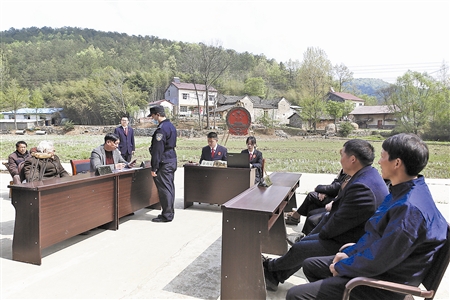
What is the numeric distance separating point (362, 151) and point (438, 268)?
2.94 ft

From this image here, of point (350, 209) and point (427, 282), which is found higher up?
point (350, 209)

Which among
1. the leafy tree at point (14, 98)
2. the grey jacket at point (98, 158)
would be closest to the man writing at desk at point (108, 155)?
the grey jacket at point (98, 158)

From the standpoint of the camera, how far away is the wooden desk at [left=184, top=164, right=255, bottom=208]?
15.9 feet

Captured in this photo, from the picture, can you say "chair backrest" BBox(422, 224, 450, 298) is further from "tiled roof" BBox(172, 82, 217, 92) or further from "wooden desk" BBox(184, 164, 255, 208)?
"tiled roof" BBox(172, 82, 217, 92)

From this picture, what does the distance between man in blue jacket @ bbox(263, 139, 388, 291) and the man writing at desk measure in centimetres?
287

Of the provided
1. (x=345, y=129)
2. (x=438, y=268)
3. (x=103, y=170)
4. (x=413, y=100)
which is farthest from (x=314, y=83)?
(x=438, y=268)

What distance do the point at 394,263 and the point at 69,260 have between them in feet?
9.77

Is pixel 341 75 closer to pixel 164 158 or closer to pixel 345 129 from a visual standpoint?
pixel 345 129

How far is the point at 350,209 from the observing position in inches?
74.8

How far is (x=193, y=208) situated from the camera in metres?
5.23

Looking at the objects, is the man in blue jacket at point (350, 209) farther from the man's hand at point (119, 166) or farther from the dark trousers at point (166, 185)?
the man's hand at point (119, 166)

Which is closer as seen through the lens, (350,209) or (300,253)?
(350,209)

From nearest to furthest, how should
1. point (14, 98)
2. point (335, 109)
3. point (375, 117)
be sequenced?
point (335, 109), point (375, 117), point (14, 98)

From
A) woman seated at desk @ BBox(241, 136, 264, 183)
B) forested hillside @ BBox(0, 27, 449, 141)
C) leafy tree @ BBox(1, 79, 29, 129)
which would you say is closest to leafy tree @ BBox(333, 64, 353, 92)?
forested hillside @ BBox(0, 27, 449, 141)
